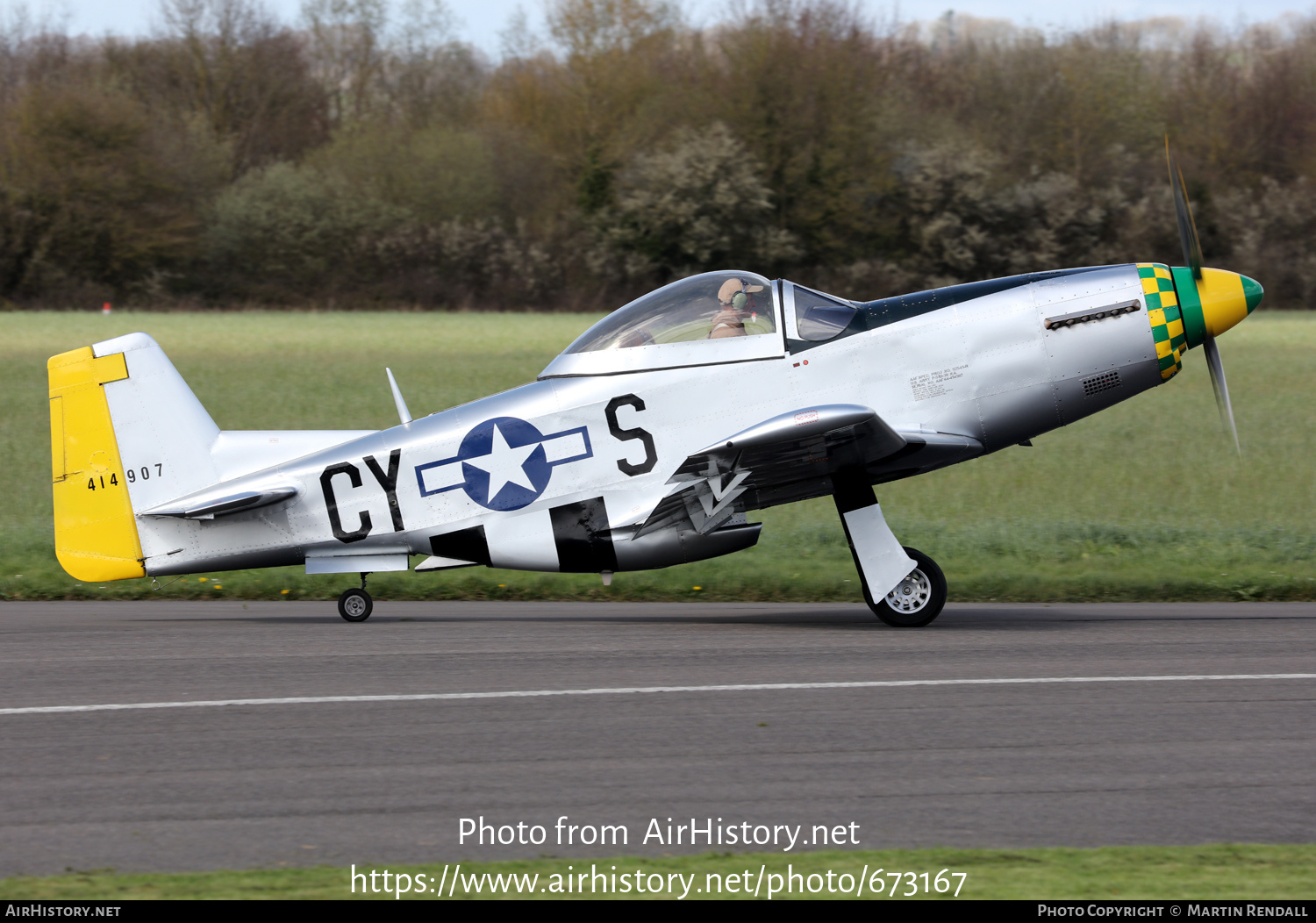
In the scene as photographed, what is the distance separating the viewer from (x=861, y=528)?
931cm

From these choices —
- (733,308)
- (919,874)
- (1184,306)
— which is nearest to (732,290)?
(733,308)

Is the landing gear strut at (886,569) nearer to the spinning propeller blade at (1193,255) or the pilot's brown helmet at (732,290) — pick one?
the pilot's brown helmet at (732,290)

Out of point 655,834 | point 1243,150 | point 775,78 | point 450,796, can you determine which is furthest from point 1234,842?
point 1243,150

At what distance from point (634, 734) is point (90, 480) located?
535cm

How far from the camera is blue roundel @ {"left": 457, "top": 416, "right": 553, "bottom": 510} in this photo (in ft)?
30.7

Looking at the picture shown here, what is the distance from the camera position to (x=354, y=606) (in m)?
9.78

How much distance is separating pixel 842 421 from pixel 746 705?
2.19 meters

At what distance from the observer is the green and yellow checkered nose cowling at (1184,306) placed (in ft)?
29.6

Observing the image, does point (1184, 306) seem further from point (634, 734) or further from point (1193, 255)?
point (634, 734)

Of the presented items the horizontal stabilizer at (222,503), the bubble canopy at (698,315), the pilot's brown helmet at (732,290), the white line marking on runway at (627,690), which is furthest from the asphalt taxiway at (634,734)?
the pilot's brown helmet at (732,290)

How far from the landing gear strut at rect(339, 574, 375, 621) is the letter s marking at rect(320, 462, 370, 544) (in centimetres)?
43

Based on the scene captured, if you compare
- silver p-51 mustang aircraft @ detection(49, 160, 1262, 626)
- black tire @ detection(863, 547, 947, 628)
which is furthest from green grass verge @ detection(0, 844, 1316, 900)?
black tire @ detection(863, 547, 947, 628)

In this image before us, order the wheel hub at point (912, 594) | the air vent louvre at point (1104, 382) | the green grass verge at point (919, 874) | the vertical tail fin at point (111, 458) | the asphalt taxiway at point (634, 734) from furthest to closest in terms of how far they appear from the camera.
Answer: the vertical tail fin at point (111, 458), the wheel hub at point (912, 594), the air vent louvre at point (1104, 382), the asphalt taxiway at point (634, 734), the green grass verge at point (919, 874)

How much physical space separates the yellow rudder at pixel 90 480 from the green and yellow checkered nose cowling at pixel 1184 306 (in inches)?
294
